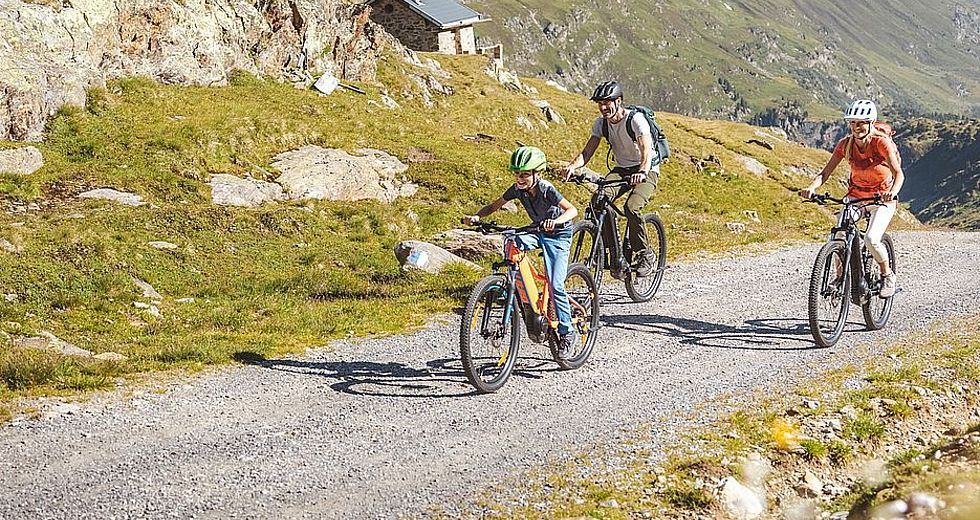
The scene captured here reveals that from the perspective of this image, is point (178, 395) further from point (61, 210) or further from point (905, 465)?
point (61, 210)

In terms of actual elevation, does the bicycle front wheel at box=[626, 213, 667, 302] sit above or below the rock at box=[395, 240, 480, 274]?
above

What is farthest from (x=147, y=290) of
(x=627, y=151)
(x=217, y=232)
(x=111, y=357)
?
(x=627, y=151)

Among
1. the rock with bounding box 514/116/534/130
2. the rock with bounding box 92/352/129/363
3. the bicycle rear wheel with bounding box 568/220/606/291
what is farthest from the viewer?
the rock with bounding box 514/116/534/130

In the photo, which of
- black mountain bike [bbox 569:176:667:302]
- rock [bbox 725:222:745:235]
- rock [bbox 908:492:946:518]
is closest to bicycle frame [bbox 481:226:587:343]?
black mountain bike [bbox 569:176:667:302]

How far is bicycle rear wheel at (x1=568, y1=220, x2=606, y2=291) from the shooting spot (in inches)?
559

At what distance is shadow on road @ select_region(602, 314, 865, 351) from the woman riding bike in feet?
5.98

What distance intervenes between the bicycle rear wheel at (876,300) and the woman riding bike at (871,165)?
9.8 inches

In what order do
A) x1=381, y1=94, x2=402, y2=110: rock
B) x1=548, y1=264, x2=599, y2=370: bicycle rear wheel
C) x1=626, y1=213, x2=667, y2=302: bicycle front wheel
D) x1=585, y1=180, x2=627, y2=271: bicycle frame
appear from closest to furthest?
1. x1=548, y1=264, x2=599, y2=370: bicycle rear wheel
2. x1=585, y1=180, x2=627, y2=271: bicycle frame
3. x1=626, y1=213, x2=667, y2=302: bicycle front wheel
4. x1=381, y1=94, x2=402, y2=110: rock

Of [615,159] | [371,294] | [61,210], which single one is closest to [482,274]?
[371,294]

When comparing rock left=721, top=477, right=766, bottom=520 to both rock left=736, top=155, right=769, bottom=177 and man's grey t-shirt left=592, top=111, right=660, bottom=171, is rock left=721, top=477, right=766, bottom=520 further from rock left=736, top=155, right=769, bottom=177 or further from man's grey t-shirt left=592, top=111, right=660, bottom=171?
rock left=736, top=155, right=769, bottom=177

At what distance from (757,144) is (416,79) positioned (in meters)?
38.4

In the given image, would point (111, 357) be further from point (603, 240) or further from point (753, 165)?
point (753, 165)

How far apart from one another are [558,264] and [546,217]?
0.70 metres

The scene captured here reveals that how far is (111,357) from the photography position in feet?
37.6
